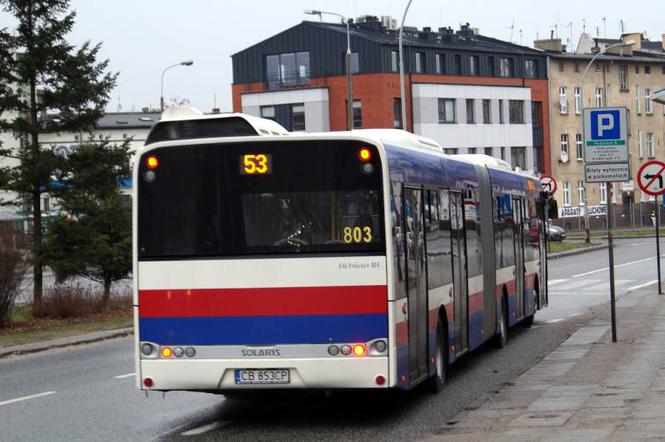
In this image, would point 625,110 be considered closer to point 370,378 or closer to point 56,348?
point 370,378

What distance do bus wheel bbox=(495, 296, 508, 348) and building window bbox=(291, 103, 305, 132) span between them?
250ft

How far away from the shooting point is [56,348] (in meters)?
24.1

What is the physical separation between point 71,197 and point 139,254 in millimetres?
21569

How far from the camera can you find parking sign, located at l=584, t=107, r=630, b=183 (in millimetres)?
19516

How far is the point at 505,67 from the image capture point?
10456 centimetres

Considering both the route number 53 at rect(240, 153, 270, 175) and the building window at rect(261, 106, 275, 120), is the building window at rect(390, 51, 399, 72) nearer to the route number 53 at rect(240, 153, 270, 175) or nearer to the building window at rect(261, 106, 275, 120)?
the building window at rect(261, 106, 275, 120)

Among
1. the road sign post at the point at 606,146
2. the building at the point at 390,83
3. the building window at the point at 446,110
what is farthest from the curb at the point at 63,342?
the building window at the point at 446,110

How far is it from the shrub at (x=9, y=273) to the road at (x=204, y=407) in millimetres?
6265

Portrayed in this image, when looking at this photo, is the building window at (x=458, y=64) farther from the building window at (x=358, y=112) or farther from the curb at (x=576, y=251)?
the curb at (x=576, y=251)

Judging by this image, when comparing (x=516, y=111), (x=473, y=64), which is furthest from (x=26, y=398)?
(x=516, y=111)

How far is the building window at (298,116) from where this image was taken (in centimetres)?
9725

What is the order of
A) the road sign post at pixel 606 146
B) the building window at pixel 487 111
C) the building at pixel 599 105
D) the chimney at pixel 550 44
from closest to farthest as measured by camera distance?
the road sign post at pixel 606 146, the building window at pixel 487 111, the building at pixel 599 105, the chimney at pixel 550 44

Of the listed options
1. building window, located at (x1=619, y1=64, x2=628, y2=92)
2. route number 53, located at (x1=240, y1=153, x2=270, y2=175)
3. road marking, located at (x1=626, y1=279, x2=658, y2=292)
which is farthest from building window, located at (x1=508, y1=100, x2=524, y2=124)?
route number 53, located at (x1=240, y1=153, x2=270, y2=175)

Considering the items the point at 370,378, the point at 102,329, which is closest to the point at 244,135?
the point at 370,378
